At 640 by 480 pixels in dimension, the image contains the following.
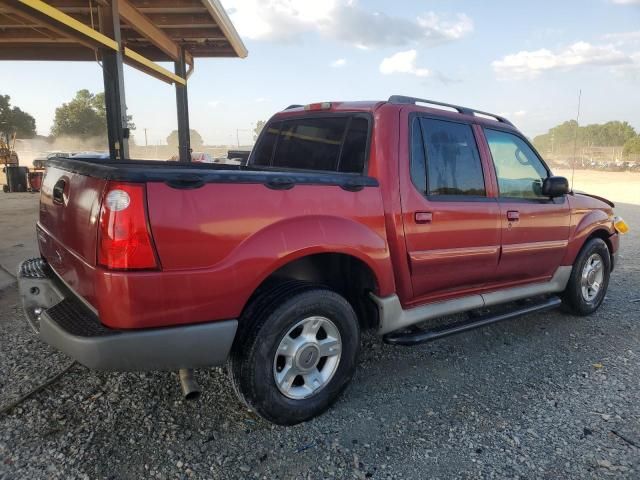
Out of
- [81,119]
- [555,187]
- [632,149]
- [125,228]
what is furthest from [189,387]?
[81,119]

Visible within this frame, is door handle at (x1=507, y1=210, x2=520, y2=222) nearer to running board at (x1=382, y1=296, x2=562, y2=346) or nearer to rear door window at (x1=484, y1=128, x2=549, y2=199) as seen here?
rear door window at (x1=484, y1=128, x2=549, y2=199)

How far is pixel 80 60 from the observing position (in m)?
13.6

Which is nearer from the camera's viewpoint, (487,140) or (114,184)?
(114,184)

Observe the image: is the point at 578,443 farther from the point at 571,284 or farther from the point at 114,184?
the point at 114,184

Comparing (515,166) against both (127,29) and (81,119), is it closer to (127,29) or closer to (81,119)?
(127,29)

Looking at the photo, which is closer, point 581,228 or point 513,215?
point 513,215

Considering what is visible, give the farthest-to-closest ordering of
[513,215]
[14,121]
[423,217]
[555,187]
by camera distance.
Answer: [14,121] < [555,187] < [513,215] < [423,217]

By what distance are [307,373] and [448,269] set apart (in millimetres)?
1279

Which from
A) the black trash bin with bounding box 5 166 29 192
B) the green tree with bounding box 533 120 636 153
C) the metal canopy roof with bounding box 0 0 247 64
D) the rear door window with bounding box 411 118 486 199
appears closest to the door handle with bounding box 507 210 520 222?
the rear door window with bounding box 411 118 486 199

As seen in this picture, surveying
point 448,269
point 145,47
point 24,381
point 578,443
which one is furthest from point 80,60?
point 578,443

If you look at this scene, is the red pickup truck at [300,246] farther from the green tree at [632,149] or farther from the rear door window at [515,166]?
the green tree at [632,149]

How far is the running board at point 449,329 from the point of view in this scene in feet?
10.0

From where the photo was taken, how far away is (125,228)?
2064mm

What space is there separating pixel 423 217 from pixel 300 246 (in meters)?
0.99
